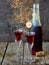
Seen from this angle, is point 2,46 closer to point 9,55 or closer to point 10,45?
point 10,45

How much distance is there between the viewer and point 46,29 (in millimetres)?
2637

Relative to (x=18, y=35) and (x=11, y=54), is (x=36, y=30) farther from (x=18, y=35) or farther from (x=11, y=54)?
(x=11, y=54)

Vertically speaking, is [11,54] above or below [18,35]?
below

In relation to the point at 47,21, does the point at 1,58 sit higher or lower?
lower

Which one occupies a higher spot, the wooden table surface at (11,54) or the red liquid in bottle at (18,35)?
the red liquid in bottle at (18,35)

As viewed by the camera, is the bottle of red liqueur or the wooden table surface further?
the bottle of red liqueur

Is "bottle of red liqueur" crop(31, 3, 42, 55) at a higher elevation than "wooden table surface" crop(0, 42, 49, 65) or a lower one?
higher

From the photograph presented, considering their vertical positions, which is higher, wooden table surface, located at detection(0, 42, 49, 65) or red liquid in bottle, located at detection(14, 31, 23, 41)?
red liquid in bottle, located at detection(14, 31, 23, 41)

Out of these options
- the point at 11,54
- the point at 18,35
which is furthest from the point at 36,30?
the point at 11,54

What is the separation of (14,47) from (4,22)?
28.6 inches

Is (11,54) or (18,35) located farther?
(11,54)

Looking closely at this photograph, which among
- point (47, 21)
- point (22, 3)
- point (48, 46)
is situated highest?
point (22, 3)

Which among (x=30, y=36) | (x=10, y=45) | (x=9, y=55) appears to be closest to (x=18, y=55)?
(x=9, y=55)

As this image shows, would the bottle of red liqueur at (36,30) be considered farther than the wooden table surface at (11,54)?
Yes
